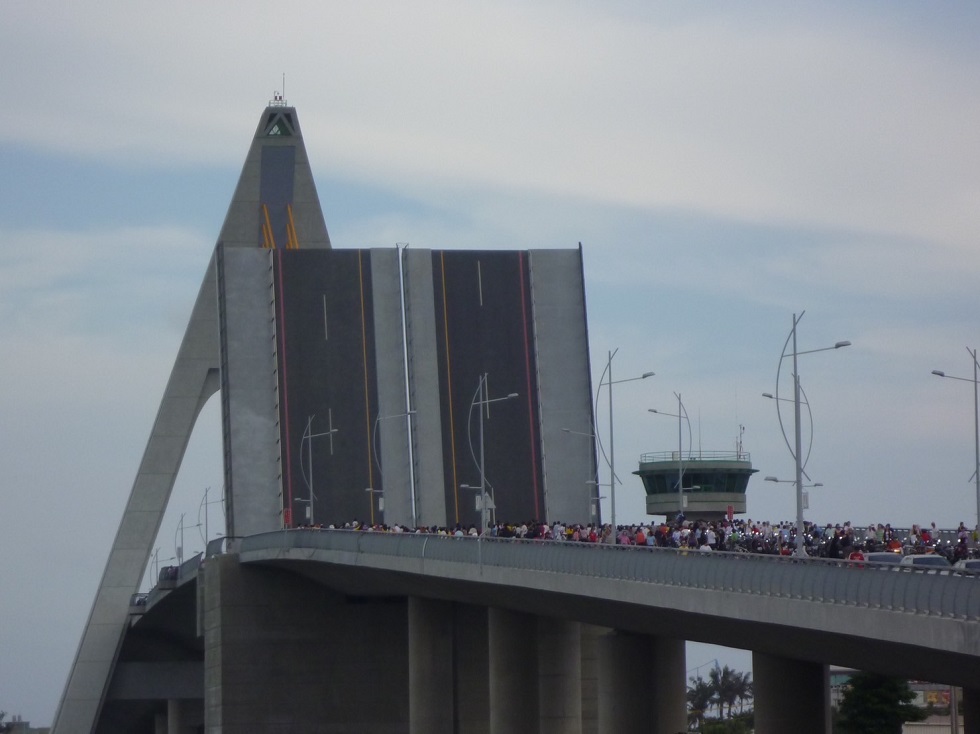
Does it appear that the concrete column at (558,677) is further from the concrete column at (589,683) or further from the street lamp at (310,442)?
the street lamp at (310,442)

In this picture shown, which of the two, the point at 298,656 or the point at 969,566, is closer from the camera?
the point at 969,566

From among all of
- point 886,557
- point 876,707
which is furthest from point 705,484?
point 886,557

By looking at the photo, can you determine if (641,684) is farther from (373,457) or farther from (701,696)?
(701,696)

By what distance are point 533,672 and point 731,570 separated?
15649mm

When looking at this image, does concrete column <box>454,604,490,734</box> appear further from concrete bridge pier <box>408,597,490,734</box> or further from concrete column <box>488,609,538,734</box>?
concrete column <box>488,609,538,734</box>

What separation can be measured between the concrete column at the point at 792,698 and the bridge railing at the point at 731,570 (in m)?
3.19

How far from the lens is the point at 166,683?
6812cm

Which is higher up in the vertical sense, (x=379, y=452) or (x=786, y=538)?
(x=379, y=452)

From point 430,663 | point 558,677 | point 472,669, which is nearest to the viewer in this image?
point 558,677

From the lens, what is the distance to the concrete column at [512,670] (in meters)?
36.6

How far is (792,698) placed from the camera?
26.4 meters

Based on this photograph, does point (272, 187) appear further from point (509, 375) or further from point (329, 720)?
point (329, 720)

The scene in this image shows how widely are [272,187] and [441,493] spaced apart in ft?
50.7

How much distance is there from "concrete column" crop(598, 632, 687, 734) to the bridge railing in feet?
13.5
